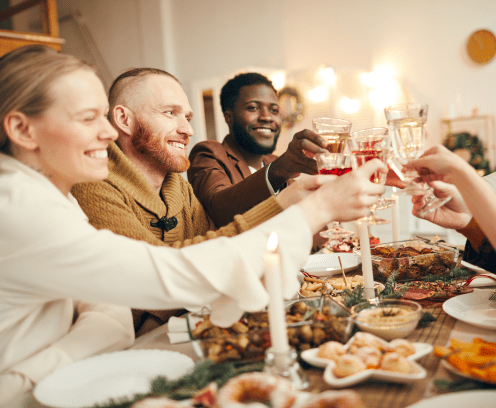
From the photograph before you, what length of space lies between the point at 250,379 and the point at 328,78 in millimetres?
5302

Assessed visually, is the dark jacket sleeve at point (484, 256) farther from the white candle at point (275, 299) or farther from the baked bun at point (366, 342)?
the white candle at point (275, 299)

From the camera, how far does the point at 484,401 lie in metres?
0.64

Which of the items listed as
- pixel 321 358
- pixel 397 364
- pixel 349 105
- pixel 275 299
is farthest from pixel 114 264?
pixel 349 105

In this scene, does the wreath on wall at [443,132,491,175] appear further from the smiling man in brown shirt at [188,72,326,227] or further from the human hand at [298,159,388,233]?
the human hand at [298,159,388,233]

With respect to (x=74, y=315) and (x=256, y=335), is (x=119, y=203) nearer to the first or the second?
(x=74, y=315)

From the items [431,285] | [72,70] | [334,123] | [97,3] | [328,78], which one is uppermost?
[97,3]

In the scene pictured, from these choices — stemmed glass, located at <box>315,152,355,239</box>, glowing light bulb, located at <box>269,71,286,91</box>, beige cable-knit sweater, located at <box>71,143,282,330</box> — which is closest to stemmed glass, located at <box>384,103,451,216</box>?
stemmed glass, located at <box>315,152,355,239</box>

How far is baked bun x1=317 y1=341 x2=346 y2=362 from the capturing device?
826mm

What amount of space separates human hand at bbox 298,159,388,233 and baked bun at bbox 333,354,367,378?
0.31 metres

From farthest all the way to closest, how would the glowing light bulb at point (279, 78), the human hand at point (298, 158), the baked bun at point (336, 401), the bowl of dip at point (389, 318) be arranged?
1. the glowing light bulb at point (279, 78)
2. the human hand at point (298, 158)
3. the bowl of dip at point (389, 318)
4. the baked bun at point (336, 401)

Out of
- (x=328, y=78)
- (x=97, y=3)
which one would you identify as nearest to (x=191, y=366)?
(x=328, y=78)

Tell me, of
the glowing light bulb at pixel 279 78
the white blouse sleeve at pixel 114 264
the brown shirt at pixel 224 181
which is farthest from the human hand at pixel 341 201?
the glowing light bulb at pixel 279 78

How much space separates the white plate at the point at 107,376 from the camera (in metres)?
0.77

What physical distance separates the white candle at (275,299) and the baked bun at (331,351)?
11 centimetres
